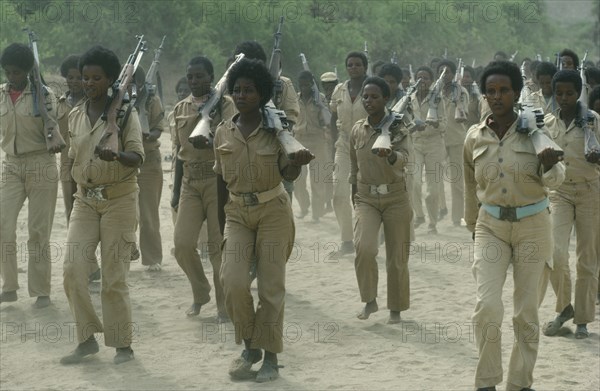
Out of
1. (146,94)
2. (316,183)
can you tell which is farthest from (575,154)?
(316,183)

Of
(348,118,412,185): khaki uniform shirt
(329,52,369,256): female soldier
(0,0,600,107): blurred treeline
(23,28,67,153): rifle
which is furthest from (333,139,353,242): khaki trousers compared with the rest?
(0,0,600,107): blurred treeline

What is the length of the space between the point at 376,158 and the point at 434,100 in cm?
565

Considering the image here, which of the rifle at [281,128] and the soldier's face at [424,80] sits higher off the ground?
the soldier's face at [424,80]

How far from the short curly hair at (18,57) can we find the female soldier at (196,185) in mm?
1460

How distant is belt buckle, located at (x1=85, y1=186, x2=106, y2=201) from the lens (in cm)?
739

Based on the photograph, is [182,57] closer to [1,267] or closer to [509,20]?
[1,267]

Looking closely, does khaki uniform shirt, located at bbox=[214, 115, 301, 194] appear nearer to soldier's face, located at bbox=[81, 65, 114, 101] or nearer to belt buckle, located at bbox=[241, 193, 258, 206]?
belt buckle, located at bbox=[241, 193, 258, 206]

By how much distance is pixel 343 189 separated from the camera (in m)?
12.1

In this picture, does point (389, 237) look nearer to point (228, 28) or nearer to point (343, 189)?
point (343, 189)

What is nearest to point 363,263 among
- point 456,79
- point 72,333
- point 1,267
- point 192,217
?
point 192,217

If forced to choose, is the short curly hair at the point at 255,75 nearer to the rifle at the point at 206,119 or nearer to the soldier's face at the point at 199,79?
the rifle at the point at 206,119

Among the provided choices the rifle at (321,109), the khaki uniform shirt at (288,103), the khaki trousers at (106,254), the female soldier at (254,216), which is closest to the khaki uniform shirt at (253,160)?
the female soldier at (254,216)

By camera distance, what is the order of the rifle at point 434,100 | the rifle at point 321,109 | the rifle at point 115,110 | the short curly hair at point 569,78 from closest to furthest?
the rifle at point 115,110, the short curly hair at point 569,78, the rifle at point 321,109, the rifle at point 434,100

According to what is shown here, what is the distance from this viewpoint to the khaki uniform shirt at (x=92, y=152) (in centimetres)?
735
